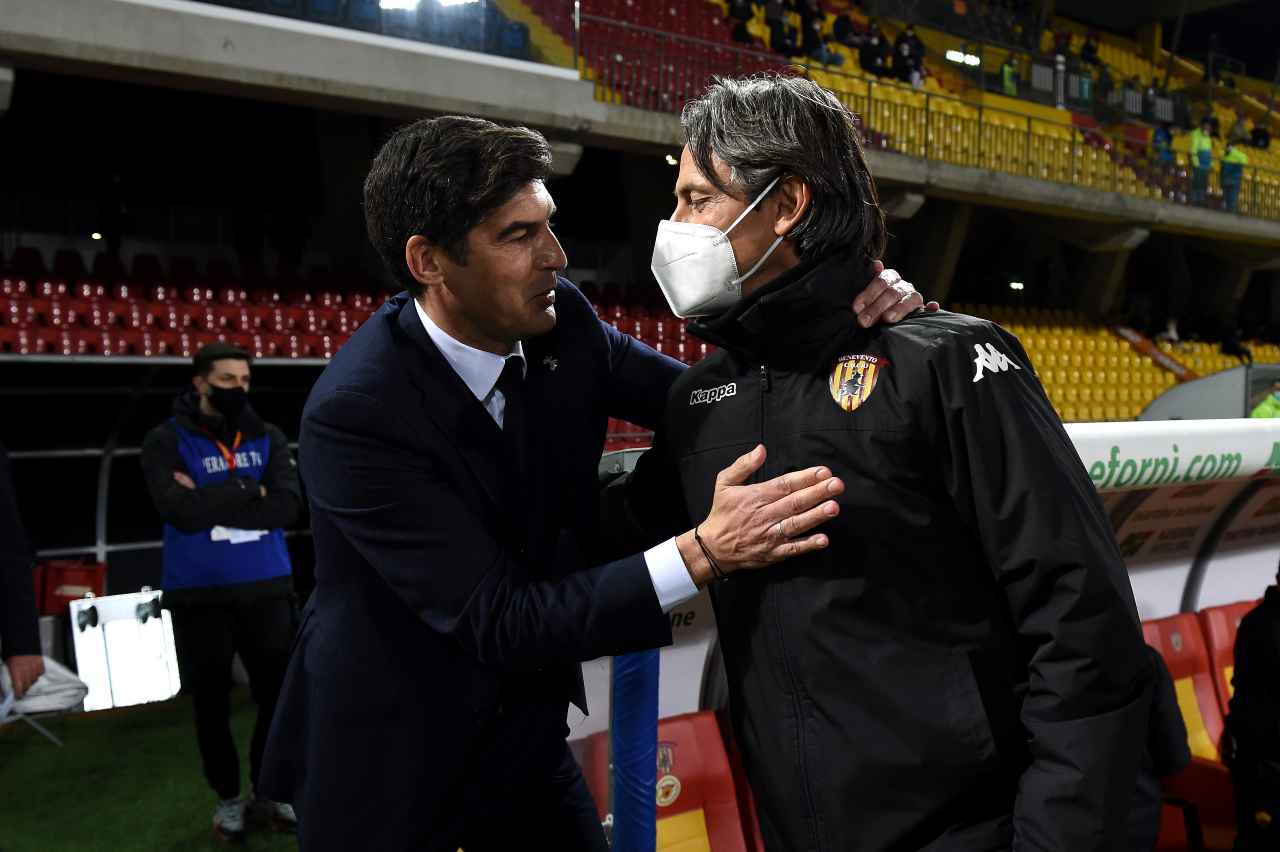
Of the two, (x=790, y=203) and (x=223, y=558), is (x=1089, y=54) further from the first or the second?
(x=790, y=203)

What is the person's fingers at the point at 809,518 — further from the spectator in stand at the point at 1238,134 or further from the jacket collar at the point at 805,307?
the spectator in stand at the point at 1238,134

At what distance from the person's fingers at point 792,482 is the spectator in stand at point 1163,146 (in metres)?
18.3

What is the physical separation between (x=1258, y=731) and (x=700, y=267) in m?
2.83

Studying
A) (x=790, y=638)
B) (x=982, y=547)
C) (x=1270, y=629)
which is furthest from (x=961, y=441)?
(x=1270, y=629)

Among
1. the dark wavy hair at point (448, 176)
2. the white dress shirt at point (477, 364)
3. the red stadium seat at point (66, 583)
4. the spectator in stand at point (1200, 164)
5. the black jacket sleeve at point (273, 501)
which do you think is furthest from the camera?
the spectator in stand at point (1200, 164)

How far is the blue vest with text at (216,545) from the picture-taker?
4.47m

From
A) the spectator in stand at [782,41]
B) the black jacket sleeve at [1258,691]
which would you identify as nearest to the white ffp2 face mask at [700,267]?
the black jacket sleeve at [1258,691]

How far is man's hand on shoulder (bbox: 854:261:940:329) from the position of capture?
158 cm

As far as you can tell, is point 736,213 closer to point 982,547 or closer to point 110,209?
point 982,547

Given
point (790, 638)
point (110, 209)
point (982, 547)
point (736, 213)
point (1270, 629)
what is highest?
point (110, 209)

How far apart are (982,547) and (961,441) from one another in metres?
0.17

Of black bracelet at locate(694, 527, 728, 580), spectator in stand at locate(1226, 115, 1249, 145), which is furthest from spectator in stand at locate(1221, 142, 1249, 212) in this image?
black bracelet at locate(694, 527, 728, 580)

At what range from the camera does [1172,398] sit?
7734mm

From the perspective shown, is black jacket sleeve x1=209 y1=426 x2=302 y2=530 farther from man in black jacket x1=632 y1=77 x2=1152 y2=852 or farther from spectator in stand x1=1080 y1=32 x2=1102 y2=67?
spectator in stand x1=1080 y1=32 x2=1102 y2=67
